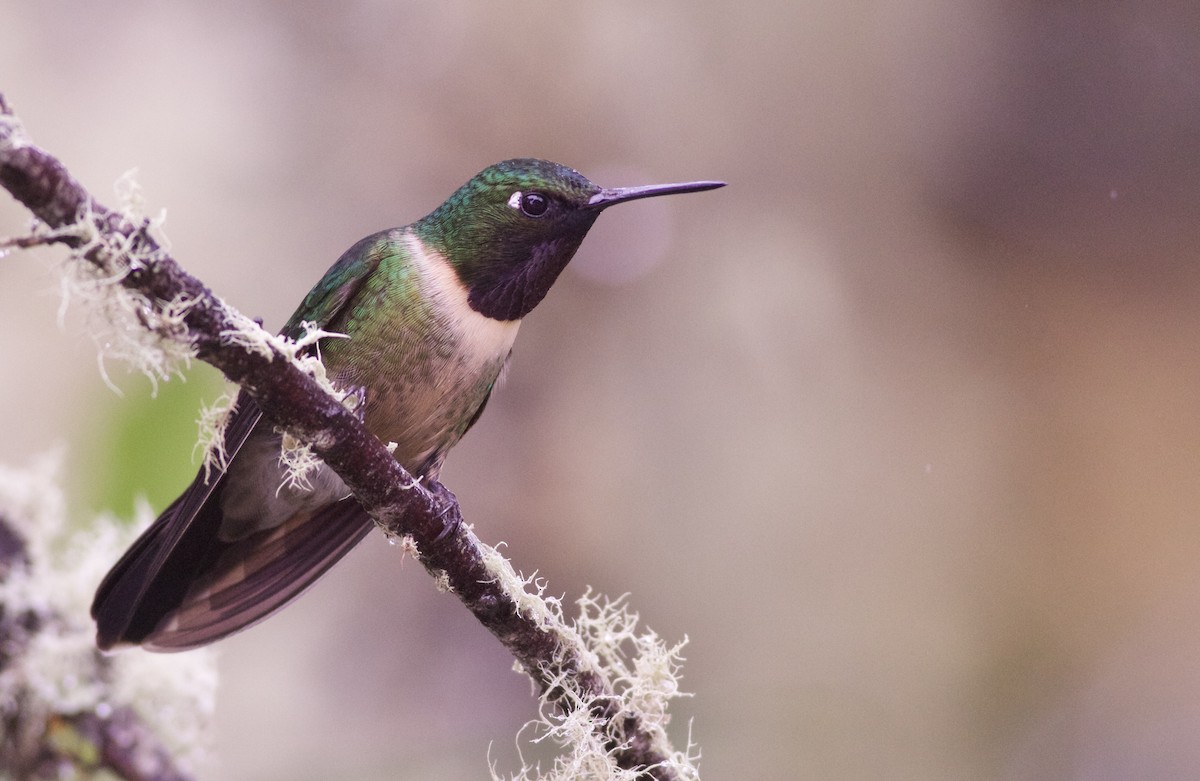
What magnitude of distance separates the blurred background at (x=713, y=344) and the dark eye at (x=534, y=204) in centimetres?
178

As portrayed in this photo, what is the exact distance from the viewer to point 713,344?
354cm

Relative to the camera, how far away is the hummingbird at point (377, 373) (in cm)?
167

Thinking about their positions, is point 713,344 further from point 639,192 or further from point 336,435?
point 336,435

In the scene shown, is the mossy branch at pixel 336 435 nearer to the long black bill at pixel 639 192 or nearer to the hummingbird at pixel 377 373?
the hummingbird at pixel 377 373

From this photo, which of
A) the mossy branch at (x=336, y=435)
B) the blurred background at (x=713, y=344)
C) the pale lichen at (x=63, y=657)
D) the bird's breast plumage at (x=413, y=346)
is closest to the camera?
the mossy branch at (x=336, y=435)

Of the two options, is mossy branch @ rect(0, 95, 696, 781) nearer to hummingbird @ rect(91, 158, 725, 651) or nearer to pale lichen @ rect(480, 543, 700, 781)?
pale lichen @ rect(480, 543, 700, 781)

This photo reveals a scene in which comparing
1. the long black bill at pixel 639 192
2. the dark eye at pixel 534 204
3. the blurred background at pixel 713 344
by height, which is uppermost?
the long black bill at pixel 639 192

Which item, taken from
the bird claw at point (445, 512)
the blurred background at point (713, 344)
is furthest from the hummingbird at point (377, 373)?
the blurred background at point (713, 344)

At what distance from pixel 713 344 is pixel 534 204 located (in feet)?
6.23

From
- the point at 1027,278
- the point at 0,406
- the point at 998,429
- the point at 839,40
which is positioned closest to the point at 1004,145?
the point at 1027,278

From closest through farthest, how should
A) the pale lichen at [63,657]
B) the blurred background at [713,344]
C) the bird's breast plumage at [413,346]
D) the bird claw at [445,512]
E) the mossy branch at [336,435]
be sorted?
the mossy branch at [336,435]
the bird claw at [445,512]
the pale lichen at [63,657]
the bird's breast plumage at [413,346]
the blurred background at [713,344]

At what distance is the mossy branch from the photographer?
2.80ft

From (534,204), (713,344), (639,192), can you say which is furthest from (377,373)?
(713,344)

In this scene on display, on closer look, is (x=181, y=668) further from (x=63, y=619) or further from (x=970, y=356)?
(x=970, y=356)
